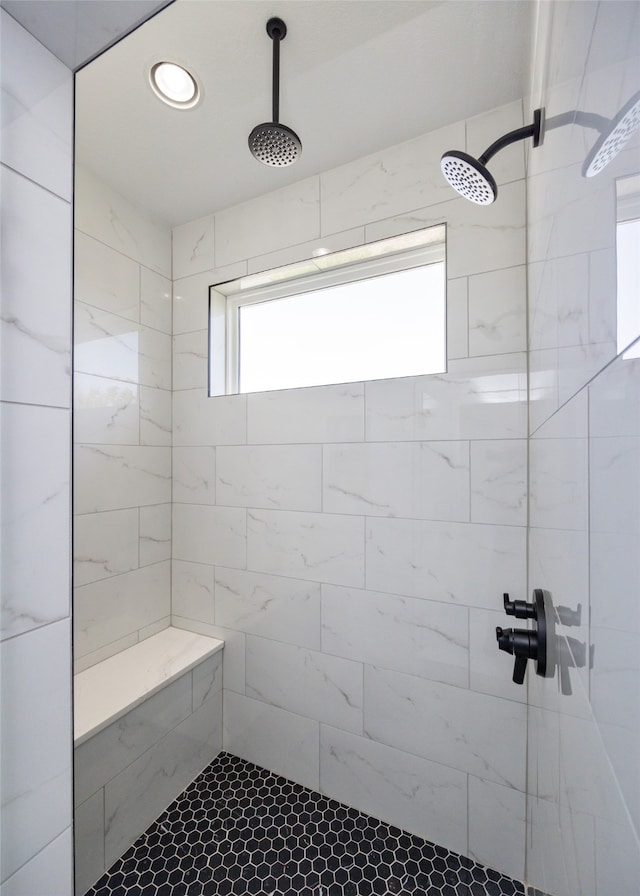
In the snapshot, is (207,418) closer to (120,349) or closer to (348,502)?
(120,349)

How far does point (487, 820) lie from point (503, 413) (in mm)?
1225

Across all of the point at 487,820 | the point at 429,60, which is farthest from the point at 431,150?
the point at 487,820

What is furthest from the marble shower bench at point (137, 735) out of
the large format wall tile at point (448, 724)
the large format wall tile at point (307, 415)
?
the large format wall tile at point (307, 415)

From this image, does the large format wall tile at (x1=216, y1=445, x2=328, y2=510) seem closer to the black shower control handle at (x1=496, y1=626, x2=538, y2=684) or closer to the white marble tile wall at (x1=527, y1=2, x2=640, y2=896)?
the black shower control handle at (x1=496, y1=626, x2=538, y2=684)

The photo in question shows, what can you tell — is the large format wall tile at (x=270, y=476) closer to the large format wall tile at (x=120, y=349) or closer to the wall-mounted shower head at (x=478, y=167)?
the large format wall tile at (x=120, y=349)

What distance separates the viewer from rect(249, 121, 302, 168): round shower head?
3.46 ft

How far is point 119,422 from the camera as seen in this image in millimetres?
1665

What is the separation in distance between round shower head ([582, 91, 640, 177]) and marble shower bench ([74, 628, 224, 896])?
1624 mm

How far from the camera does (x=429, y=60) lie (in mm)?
1144

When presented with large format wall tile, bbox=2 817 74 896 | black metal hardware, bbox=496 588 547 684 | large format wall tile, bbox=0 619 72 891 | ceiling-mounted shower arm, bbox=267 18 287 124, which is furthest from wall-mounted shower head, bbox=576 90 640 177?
ceiling-mounted shower arm, bbox=267 18 287 124

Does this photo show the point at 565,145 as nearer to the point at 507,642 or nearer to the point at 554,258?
the point at 554,258

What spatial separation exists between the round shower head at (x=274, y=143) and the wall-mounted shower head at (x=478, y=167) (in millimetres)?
449

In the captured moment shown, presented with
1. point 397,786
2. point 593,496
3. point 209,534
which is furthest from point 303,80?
point 397,786

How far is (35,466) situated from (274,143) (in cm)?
103
